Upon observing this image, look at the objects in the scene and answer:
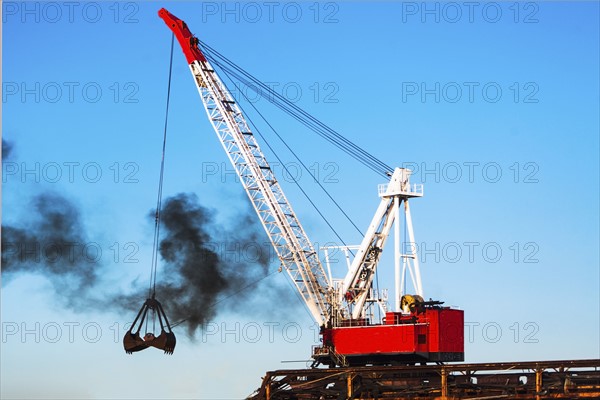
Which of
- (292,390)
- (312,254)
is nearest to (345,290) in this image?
(312,254)

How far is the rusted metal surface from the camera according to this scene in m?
49.2

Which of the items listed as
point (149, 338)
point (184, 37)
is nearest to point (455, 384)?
point (149, 338)

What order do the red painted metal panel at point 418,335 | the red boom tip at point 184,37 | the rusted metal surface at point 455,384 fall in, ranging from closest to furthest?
the rusted metal surface at point 455,384 → the red painted metal panel at point 418,335 → the red boom tip at point 184,37

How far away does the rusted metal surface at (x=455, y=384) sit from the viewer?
1939 inches

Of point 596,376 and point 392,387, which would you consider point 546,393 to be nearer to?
A: point 596,376

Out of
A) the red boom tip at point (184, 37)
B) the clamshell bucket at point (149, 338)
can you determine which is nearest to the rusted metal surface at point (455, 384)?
the clamshell bucket at point (149, 338)

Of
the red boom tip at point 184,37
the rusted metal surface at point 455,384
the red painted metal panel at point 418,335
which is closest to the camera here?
the rusted metal surface at point 455,384

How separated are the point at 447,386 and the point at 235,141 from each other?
171ft

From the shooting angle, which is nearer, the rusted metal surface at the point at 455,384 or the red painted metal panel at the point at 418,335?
the rusted metal surface at the point at 455,384

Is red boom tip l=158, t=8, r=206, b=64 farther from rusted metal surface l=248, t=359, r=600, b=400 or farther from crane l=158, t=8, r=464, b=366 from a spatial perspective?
rusted metal surface l=248, t=359, r=600, b=400

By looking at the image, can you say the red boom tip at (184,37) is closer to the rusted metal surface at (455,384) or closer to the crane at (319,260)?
the crane at (319,260)

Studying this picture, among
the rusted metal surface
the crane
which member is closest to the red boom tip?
the crane

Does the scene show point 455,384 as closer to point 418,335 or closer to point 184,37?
point 418,335

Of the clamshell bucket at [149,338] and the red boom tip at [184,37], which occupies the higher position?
the red boom tip at [184,37]
